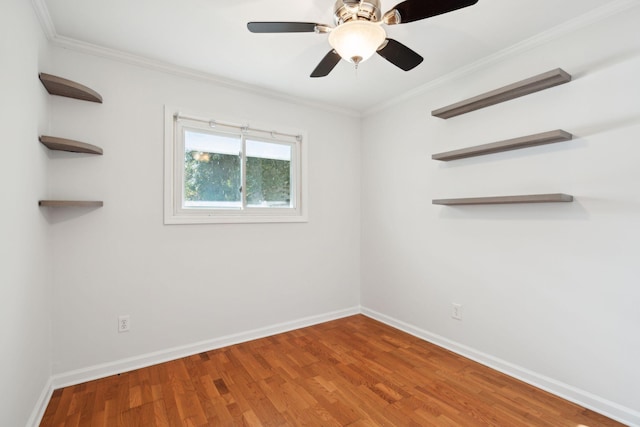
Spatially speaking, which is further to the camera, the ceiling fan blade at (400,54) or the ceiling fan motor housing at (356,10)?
the ceiling fan blade at (400,54)

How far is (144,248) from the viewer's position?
8.07 ft

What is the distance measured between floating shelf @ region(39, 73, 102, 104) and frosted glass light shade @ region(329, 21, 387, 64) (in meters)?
1.72

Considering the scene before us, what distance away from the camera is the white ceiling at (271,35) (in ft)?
6.08

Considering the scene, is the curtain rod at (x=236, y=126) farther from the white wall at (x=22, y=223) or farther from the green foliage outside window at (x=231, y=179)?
the white wall at (x=22, y=223)

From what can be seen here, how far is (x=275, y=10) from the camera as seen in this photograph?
6.18 ft

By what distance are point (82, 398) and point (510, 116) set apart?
3532 mm

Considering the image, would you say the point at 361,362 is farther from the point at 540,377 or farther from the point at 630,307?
the point at 630,307

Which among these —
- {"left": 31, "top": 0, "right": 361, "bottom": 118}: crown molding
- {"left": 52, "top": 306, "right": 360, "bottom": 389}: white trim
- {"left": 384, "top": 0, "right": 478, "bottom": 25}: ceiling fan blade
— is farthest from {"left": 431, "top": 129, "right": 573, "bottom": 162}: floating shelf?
{"left": 52, "top": 306, "right": 360, "bottom": 389}: white trim

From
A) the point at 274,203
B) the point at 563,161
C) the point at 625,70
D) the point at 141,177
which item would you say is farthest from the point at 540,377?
the point at 141,177

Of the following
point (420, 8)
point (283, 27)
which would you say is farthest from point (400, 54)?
point (283, 27)

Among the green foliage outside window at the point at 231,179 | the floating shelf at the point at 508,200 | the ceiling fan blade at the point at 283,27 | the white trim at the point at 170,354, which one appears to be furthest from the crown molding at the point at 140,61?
the white trim at the point at 170,354

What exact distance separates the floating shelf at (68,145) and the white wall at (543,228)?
8.68 feet

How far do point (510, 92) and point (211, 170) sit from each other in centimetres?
246

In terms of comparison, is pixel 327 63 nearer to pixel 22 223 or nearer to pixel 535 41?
pixel 535 41
